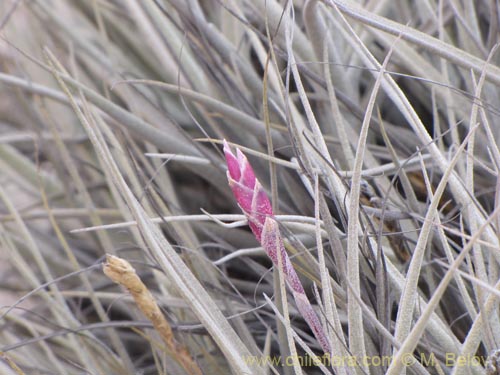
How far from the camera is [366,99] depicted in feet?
2.22

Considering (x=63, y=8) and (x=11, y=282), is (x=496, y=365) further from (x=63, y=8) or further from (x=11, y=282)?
(x=63, y=8)

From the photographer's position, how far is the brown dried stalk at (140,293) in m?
0.36

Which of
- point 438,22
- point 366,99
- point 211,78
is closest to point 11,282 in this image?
point 211,78

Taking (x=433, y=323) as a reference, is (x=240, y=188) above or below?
above

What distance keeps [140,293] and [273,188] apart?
117 mm

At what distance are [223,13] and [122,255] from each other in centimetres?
32

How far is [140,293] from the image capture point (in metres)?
0.37

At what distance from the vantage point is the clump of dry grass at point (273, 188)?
1.24 ft

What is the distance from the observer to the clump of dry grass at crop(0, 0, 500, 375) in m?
0.38

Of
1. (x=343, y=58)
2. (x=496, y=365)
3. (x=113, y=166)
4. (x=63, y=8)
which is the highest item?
(x=63, y=8)

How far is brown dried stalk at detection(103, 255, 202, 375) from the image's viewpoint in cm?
36

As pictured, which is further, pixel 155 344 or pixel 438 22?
A: pixel 438 22

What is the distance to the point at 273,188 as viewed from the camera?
0.41 meters

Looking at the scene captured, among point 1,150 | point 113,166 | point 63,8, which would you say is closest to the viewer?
point 113,166
